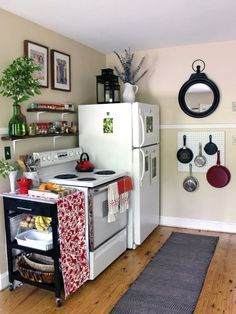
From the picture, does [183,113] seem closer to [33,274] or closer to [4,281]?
[33,274]

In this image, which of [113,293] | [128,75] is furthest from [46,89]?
[113,293]

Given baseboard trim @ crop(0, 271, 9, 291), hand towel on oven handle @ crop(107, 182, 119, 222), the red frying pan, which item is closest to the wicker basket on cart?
baseboard trim @ crop(0, 271, 9, 291)

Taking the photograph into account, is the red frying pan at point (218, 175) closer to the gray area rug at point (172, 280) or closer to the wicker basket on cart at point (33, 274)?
the gray area rug at point (172, 280)

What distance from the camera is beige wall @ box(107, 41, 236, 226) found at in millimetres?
3734

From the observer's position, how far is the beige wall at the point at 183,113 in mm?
3734

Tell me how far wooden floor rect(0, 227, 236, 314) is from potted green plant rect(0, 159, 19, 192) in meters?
0.87

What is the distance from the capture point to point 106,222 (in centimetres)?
292

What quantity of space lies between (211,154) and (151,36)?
1.55 m

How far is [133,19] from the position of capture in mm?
2828

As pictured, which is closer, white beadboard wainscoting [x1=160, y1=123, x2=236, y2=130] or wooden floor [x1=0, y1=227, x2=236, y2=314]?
wooden floor [x1=0, y1=227, x2=236, y2=314]

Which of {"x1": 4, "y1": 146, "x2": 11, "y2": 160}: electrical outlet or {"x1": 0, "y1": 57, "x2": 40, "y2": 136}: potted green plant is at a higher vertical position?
{"x1": 0, "y1": 57, "x2": 40, "y2": 136}: potted green plant

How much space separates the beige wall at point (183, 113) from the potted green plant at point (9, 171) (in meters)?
2.11

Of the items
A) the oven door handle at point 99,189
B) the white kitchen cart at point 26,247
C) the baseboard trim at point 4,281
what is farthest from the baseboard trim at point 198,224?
the baseboard trim at point 4,281

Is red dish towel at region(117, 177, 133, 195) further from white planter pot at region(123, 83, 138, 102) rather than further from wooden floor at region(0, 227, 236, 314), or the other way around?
white planter pot at region(123, 83, 138, 102)
